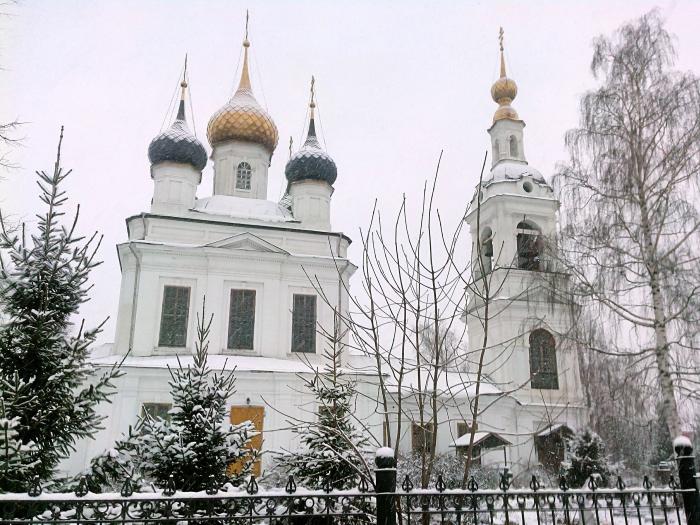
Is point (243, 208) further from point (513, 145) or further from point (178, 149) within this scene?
point (513, 145)

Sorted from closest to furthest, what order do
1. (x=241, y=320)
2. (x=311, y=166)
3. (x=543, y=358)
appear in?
(x=241, y=320), (x=543, y=358), (x=311, y=166)

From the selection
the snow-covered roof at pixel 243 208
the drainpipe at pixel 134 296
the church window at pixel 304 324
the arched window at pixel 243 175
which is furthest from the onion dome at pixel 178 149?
the church window at pixel 304 324

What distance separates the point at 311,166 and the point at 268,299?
5.44m

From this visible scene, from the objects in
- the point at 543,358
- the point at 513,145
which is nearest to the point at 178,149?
the point at 513,145

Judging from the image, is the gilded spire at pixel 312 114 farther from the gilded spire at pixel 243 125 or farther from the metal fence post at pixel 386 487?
the metal fence post at pixel 386 487

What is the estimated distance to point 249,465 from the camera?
707cm

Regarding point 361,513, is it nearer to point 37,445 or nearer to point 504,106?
point 37,445

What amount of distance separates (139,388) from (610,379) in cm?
1169

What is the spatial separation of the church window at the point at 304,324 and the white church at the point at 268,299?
3 centimetres

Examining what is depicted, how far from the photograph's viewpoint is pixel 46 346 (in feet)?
20.1

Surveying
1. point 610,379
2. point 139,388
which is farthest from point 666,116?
point 139,388

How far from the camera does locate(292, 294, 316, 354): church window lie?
18469 millimetres

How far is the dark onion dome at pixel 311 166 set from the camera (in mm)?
21047

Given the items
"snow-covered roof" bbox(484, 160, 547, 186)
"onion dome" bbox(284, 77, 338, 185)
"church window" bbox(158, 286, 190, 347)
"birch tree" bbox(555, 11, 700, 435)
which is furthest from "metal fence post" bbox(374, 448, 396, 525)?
"snow-covered roof" bbox(484, 160, 547, 186)
